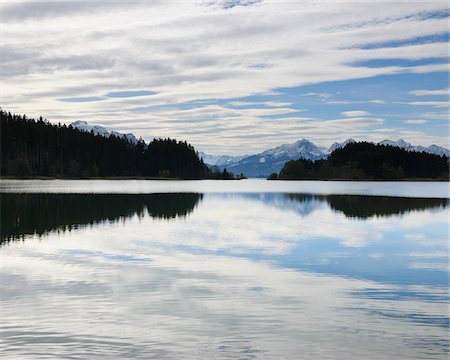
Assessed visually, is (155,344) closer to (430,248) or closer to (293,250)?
(293,250)

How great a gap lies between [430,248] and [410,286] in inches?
433

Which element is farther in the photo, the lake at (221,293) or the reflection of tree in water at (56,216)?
the reflection of tree in water at (56,216)

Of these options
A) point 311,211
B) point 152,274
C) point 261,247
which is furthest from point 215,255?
point 311,211

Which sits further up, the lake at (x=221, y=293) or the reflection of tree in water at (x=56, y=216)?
the reflection of tree in water at (x=56, y=216)

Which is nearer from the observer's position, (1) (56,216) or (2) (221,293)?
(2) (221,293)

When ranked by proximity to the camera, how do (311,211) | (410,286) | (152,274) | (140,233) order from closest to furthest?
(410,286)
(152,274)
(140,233)
(311,211)

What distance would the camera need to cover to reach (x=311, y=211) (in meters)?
54.3

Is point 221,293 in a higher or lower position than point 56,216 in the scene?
lower

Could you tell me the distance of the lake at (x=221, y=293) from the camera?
12805 millimetres

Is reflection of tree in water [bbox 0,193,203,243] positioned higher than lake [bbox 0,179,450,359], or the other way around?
reflection of tree in water [bbox 0,193,203,243]

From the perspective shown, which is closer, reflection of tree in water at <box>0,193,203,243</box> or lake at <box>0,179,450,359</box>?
lake at <box>0,179,450,359</box>

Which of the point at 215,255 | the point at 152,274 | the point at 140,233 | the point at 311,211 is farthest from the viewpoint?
the point at 311,211

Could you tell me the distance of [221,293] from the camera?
18.1 meters

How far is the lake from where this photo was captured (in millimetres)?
12805
